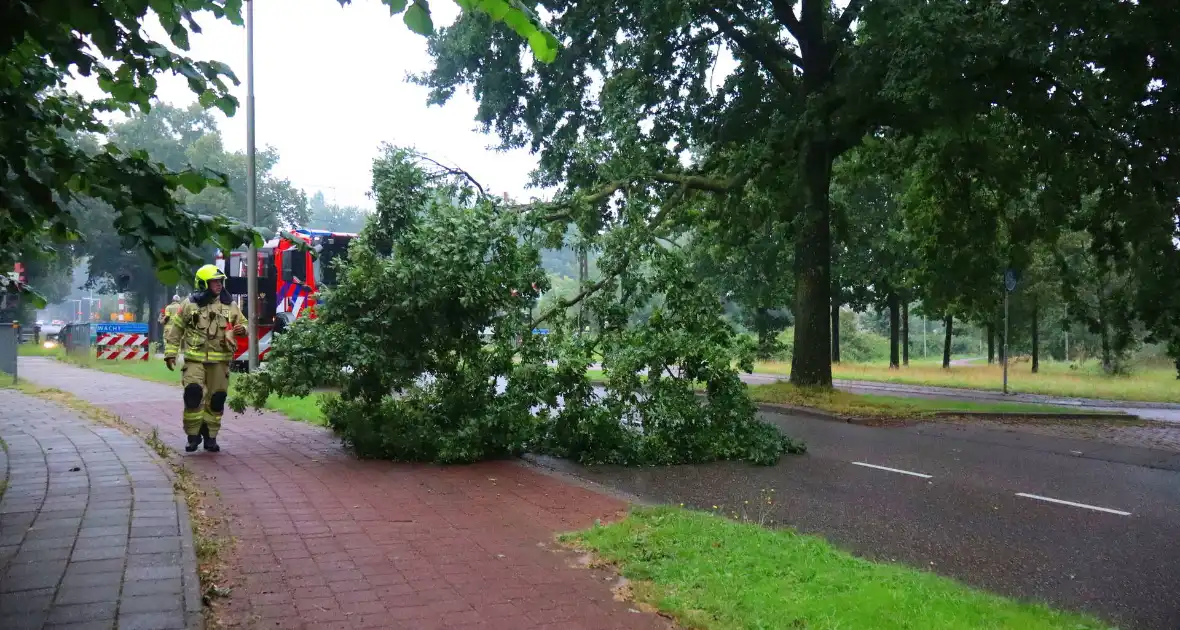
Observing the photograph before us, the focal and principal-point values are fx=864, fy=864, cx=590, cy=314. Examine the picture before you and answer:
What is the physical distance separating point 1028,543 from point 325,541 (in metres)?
5.03

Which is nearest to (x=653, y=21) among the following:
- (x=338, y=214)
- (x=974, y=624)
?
(x=974, y=624)

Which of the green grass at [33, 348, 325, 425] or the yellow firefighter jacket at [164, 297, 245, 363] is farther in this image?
the green grass at [33, 348, 325, 425]

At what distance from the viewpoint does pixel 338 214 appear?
6203cm

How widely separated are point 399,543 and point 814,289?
12.2 m

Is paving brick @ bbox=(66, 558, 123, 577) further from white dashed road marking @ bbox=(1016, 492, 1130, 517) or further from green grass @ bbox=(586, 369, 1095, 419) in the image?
green grass @ bbox=(586, 369, 1095, 419)

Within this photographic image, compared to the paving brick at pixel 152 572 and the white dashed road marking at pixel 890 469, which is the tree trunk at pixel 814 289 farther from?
the paving brick at pixel 152 572

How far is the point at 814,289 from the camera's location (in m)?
16.3

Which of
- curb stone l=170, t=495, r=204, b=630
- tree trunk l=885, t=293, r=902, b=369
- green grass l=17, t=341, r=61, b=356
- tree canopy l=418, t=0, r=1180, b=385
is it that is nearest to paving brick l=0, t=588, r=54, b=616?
curb stone l=170, t=495, r=204, b=630

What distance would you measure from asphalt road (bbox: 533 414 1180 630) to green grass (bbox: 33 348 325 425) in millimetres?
4348

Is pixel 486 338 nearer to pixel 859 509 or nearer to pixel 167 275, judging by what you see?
pixel 859 509

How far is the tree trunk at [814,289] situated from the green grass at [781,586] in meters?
10.8

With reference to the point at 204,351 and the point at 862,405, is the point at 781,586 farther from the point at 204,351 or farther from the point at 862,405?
the point at 862,405

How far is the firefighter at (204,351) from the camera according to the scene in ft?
27.9

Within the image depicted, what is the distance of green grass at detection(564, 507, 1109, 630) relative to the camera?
4191 mm
